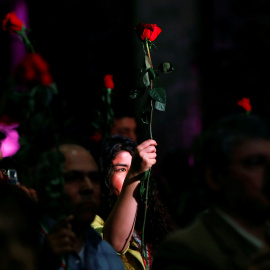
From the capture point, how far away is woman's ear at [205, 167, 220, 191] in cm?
196

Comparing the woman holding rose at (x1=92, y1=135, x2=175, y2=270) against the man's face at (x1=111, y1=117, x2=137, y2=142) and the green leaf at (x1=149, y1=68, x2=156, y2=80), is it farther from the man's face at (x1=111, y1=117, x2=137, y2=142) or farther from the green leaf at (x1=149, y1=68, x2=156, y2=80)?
Answer: the man's face at (x1=111, y1=117, x2=137, y2=142)

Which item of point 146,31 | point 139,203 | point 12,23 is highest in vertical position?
point 12,23

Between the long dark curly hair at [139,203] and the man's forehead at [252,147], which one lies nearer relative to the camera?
the man's forehead at [252,147]

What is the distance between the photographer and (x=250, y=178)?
185 cm

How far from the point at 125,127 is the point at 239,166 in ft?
10.5

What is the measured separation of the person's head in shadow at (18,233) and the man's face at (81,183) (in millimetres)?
174

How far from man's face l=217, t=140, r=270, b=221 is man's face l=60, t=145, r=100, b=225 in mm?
640

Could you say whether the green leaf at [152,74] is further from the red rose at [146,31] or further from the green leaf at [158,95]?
the red rose at [146,31]

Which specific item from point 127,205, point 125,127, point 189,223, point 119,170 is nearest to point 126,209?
point 127,205

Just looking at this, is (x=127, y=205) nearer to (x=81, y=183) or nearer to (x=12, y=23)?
(x=81, y=183)

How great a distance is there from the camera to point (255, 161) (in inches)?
73.3

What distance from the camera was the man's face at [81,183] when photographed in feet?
7.47

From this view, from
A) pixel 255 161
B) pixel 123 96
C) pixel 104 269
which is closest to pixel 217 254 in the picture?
pixel 255 161

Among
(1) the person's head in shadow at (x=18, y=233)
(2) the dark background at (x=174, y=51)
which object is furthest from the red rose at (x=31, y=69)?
(2) the dark background at (x=174, y=51)
